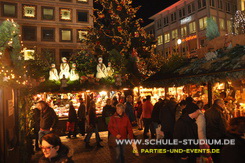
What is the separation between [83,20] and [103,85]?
27.9 metres

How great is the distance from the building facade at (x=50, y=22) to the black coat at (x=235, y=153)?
33087 millimetres

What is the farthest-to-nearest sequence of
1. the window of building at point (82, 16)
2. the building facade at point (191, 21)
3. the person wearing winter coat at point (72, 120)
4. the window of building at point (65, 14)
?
the window of building at point (82, 16)
the building facade at point (191, 21)
the window of building at point (65, 14)
the person wearing winter coat at point (72, 120)

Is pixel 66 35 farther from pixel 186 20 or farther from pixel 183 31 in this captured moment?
pixel 186 20

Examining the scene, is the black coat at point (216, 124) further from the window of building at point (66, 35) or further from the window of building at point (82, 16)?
the window of building at point (82, 16)

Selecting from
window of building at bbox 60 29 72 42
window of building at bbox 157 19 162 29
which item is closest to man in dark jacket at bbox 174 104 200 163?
window of building at bbox 60 29 72 42

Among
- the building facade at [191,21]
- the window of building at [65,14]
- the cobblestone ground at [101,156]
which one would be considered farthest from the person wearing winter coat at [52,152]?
the window of building at [65,14]

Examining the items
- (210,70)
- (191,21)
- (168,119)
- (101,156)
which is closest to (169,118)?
(168,119)

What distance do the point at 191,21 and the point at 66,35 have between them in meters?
22.9

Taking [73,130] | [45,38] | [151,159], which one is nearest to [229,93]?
[151,159]

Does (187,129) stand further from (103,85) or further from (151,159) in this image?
(103,85)

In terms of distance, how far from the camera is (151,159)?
23.2 ft

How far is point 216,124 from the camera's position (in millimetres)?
5238

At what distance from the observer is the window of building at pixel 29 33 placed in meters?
34.4

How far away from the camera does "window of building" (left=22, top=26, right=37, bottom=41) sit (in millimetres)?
34384
